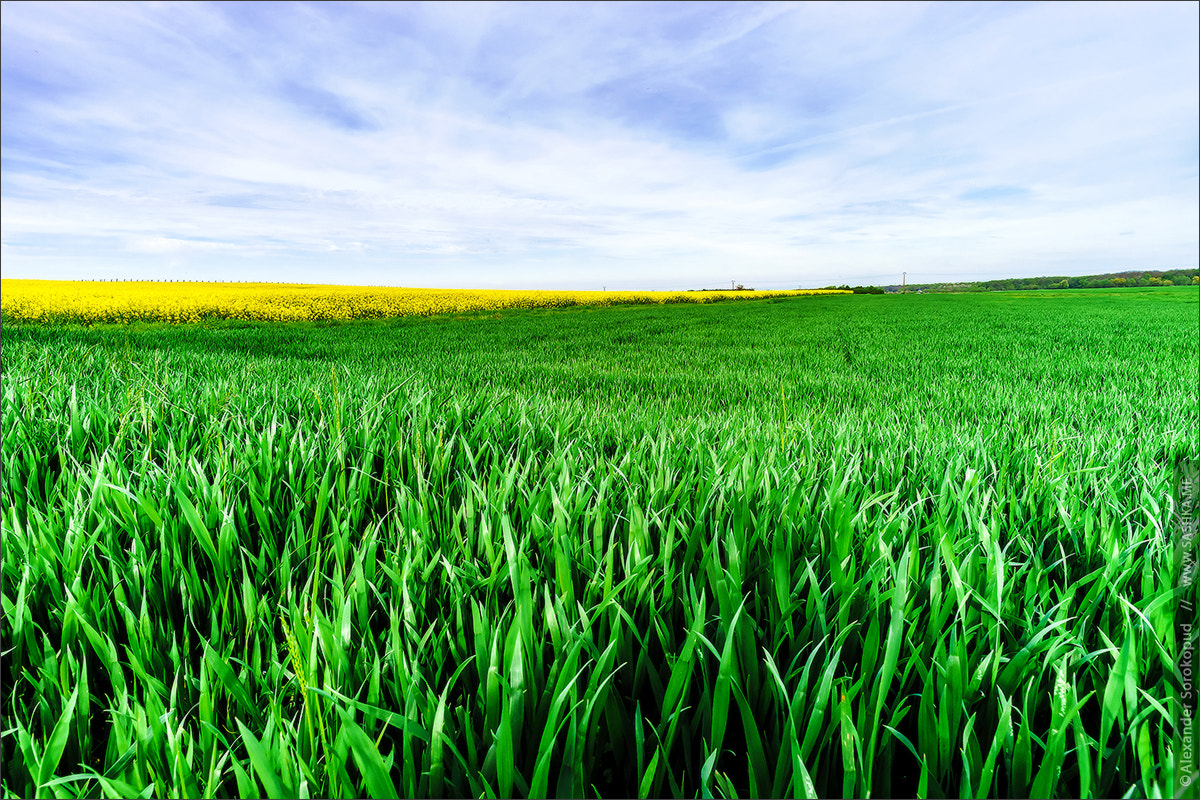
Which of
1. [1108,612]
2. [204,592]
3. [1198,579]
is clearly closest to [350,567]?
[204,592]

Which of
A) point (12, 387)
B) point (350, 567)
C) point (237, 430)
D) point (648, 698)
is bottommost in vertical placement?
point (648, 698)

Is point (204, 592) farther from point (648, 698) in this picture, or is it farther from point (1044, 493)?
point (1044, 493)

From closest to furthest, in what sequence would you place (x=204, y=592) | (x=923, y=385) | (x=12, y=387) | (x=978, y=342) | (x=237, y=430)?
(x=204, y=592) < (x=237, y=430) < (x=12, y=387) < (x=923, y=385) < (x=978, y=342)

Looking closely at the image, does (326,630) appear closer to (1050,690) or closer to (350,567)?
(350,567)

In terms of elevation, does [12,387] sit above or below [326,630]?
above

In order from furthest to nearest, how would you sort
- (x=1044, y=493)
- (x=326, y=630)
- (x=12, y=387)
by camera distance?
(x=12, y=387) < (x=1044, y=493) < (x=326, y=630)

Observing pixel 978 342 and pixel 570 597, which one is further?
pixel 978 342

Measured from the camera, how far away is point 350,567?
129 cm

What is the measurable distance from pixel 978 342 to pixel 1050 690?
13.2 metres

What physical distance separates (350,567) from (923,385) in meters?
6.61

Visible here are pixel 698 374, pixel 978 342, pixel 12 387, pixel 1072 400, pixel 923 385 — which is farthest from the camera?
pixel 978 342

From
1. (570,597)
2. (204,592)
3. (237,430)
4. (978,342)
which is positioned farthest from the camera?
(978,342)

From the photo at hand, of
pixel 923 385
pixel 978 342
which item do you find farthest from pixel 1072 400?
pixel 978 342

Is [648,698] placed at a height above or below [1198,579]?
below
